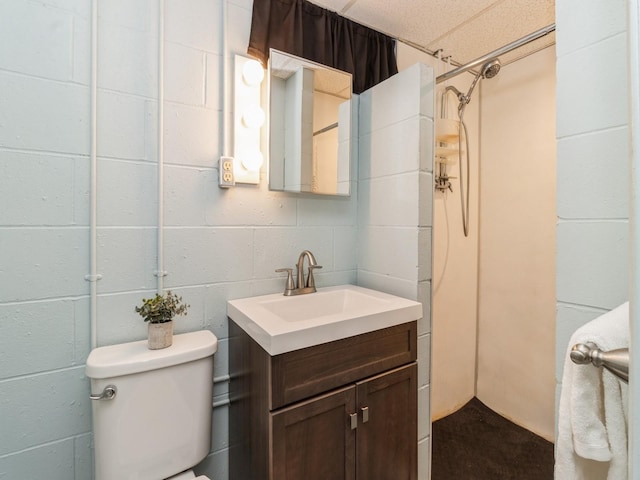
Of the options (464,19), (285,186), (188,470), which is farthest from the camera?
(464,19)

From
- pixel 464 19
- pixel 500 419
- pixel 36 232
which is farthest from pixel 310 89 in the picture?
pixel 500 419

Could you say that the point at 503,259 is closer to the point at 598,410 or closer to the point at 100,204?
the point at 598,410

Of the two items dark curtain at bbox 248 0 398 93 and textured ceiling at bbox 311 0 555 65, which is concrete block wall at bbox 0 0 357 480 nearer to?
dark curtain at bbox 248 0 398 93

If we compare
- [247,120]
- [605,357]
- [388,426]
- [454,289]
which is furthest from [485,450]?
[247,120]

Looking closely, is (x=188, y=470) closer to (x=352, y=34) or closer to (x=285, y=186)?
(x=285, y=186)

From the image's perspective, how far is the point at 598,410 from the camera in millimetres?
545

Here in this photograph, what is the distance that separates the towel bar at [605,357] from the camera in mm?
447

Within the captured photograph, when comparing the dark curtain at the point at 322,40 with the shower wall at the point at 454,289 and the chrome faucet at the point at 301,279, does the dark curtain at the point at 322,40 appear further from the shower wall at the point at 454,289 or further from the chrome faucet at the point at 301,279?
the chrome faucet at the point at 301,279

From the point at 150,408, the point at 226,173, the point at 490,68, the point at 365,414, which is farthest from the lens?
the point at 490,68

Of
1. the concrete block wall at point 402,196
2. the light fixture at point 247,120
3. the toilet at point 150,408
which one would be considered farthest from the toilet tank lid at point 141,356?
the concrete block wall at point 402,196

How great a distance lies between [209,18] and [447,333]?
215 cm

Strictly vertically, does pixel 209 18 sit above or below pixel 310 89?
above

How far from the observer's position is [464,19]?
1591 mm

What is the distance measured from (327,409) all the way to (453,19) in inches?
75.0
